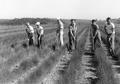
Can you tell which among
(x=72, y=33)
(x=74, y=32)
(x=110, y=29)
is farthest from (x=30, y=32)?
(x=110, y=29)

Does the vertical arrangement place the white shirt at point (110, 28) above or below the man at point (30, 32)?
above

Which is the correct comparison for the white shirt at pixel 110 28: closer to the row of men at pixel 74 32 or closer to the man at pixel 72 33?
the row of men at pixel 74 32

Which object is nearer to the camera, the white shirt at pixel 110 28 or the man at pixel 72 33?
the white shirt at pixel 110 28

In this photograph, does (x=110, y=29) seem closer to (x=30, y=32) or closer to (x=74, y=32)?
(x=74, y=32)

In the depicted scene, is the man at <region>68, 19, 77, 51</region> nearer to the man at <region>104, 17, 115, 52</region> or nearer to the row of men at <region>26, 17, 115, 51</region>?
the row of men at <region>26, 17, 115, 51</region>

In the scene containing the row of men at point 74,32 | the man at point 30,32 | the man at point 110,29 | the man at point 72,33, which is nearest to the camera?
the man at point 110,29

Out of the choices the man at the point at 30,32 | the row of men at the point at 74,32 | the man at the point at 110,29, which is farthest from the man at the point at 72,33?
the man at the point at 110,29

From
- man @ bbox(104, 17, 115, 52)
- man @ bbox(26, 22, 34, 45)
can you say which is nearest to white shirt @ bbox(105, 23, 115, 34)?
man @ bbox(104, 17, 115, 52)

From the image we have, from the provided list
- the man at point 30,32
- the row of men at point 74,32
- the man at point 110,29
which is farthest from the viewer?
the man at point 30,32

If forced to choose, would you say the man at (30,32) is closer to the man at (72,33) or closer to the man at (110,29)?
the man at (72,33)

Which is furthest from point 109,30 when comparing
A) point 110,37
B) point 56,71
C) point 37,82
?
point 37,82

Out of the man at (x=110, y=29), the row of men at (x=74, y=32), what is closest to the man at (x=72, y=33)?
the row of men at (x=74, y=32)

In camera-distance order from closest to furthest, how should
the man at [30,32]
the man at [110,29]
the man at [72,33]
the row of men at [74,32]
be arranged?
1. the man at [110,29]
2. the row of men at [74,32]
3. the man at [72,33]
4. the man at [30,32]

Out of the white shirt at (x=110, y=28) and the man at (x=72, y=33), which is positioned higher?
the white shirt at (x=110, y=28)
